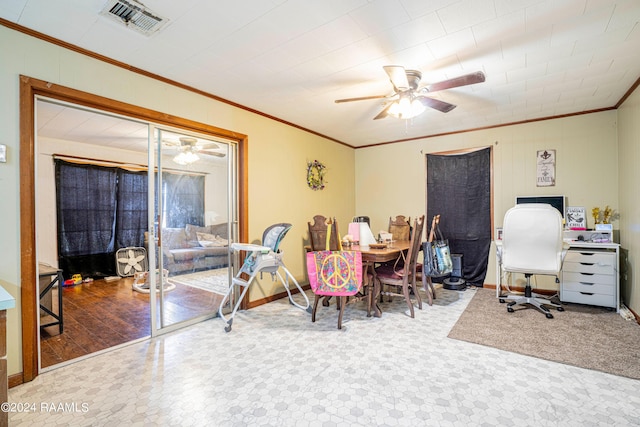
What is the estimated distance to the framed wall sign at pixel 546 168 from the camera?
13.5 ft

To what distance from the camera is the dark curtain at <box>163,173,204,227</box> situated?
118 inches

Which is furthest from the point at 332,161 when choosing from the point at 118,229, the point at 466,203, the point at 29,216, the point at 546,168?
the point at 118,229

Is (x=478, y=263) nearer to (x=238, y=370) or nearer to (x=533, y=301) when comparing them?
(x=533, y=301)

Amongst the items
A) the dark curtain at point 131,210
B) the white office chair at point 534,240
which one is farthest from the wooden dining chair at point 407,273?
the dark curtain at point 131,210

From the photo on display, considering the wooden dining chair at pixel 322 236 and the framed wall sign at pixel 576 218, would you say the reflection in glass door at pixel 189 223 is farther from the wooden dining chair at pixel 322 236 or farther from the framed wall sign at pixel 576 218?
the framed wall sign at pixel 576 218

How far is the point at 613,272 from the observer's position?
3.28 meters

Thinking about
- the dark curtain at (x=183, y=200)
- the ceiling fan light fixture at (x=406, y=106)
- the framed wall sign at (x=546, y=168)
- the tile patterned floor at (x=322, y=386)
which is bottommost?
the tile patterned floor at (x=322, y=386)

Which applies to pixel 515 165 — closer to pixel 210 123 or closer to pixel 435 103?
pixel 435 103

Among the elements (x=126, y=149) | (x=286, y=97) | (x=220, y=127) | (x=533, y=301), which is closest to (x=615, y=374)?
(x=533, y=301)

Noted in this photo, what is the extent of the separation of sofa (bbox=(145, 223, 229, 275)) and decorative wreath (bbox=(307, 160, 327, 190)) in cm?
168

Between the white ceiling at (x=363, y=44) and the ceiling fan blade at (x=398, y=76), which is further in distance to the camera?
the ceiling fan blade at (x=398, y=76)

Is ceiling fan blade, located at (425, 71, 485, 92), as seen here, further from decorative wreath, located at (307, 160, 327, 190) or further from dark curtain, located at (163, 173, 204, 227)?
dark curtain, located at (163, 173, 204, 227)

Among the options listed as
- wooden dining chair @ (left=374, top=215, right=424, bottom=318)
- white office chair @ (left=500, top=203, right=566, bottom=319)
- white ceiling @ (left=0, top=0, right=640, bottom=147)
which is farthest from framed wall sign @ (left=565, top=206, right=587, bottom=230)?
wooden dining chair @ (left=374, top=215, right=424, bottom=318)

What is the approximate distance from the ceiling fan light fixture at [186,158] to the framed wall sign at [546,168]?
180 inches
